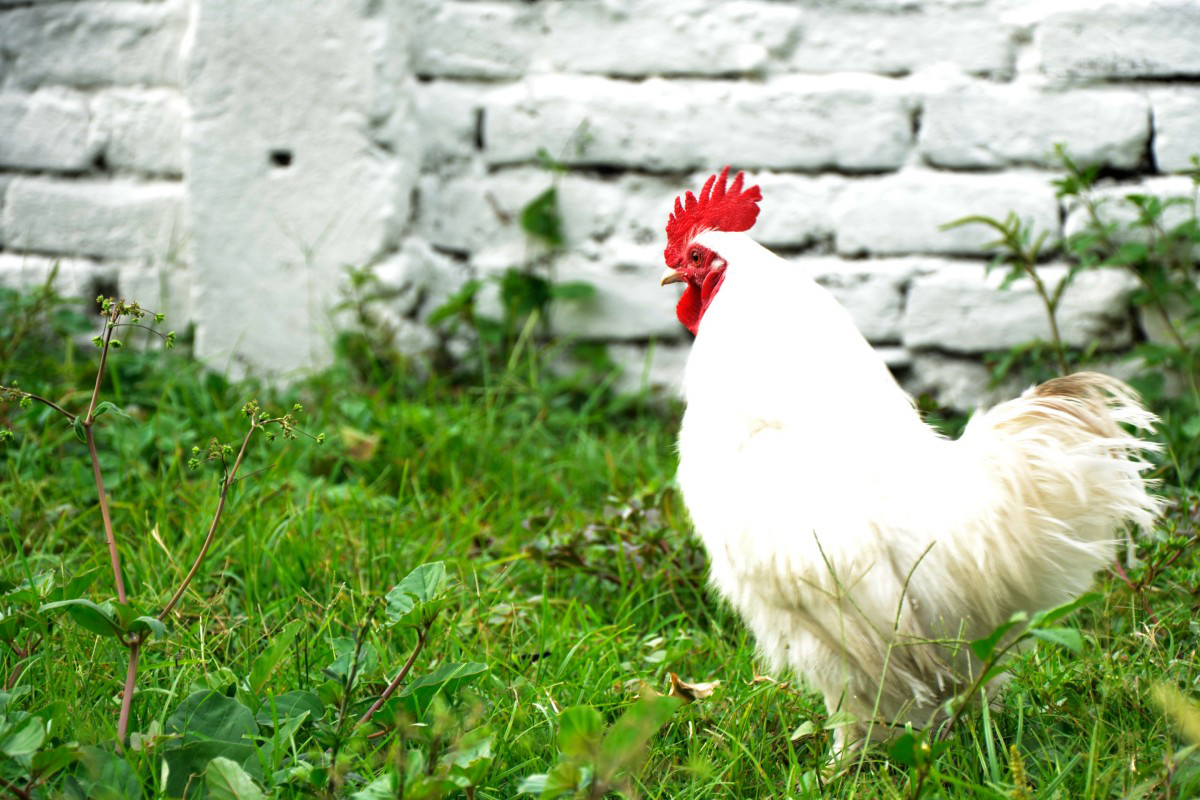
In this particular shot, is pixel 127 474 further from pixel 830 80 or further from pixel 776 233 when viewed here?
pixel 830 80

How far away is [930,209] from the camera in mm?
3283

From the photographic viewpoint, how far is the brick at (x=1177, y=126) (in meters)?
3.07

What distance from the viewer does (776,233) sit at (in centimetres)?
341

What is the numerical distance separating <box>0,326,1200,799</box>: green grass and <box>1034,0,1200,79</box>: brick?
1566mm

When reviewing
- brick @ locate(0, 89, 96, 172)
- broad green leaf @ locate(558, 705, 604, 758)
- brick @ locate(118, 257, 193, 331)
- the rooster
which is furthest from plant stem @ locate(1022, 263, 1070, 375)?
brick @ locate(0, 89, 96, 172)

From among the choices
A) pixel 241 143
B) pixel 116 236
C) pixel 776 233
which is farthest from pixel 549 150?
pixel 116 236

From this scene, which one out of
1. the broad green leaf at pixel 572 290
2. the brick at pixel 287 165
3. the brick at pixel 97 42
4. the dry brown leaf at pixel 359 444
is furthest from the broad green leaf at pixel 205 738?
the brick at pixel 97 42

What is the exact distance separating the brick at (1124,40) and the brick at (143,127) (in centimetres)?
312

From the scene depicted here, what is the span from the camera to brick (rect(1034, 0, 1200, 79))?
3041 mm

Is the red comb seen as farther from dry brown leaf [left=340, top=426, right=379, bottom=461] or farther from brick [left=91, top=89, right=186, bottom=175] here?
brick [left=91, top=89, right=186, bottom=175]

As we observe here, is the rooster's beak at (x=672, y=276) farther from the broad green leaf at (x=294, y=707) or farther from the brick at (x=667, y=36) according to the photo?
the brick at (x=667, y=36)

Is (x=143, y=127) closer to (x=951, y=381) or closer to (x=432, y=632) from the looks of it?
(x=432, y=632)

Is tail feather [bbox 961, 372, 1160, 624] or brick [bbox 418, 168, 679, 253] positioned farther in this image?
brick [bbox 418, 168, 679, 253]

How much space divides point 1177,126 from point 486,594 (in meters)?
2.66
